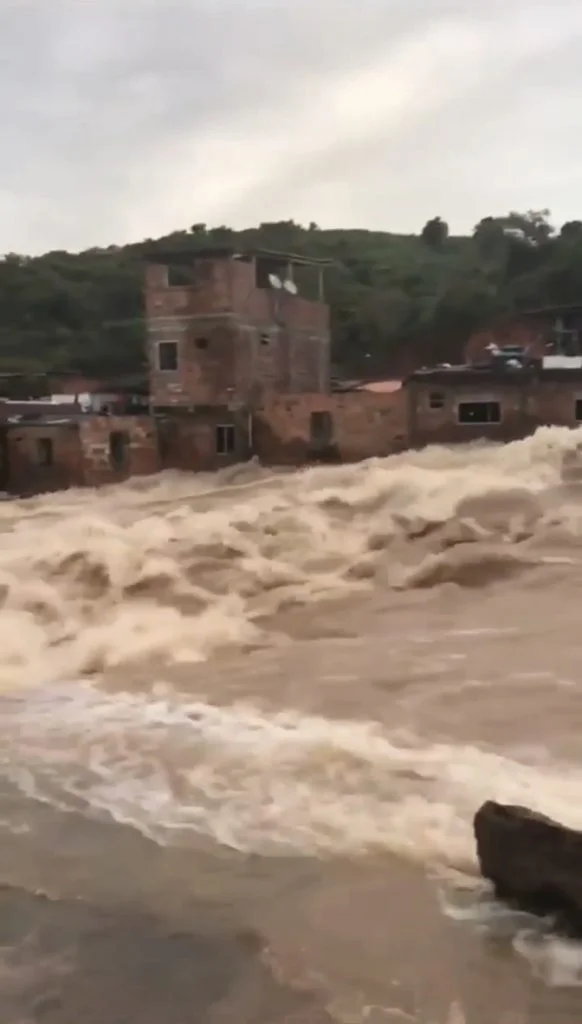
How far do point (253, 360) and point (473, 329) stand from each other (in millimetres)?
6947

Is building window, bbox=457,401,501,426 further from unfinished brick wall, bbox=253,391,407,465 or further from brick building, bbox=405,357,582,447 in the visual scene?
unfinished brick wall, bbox=253,391,407,465

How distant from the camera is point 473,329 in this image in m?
22.5

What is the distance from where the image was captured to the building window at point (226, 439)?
16391 mm

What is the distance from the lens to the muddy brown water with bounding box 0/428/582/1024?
3123 millimetres

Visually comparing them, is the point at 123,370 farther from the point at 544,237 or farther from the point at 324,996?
the point at 324,996

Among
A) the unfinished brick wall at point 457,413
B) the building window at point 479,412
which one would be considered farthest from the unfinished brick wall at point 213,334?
the building window at point 479,412

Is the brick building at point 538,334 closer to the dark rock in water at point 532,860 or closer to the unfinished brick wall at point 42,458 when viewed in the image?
the unfinished brick wall at point 42,458

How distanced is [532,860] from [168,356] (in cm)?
1482

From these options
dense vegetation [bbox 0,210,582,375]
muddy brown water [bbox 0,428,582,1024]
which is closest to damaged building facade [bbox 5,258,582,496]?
dense vegetation [bbox 0,210,582,375]

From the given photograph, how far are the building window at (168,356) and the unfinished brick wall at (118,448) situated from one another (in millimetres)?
1197

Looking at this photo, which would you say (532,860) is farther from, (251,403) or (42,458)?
(42,458)

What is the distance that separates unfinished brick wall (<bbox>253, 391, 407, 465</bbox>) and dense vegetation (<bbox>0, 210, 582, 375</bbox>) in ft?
22.9

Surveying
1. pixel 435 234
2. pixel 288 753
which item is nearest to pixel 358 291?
pixel 435 234

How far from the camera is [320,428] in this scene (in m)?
15.9
